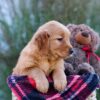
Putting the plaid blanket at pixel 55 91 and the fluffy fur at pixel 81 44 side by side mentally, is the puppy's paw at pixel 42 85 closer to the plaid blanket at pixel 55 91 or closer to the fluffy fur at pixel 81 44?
the plaid blanket at pixel 55 91

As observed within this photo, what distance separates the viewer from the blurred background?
3409 mm

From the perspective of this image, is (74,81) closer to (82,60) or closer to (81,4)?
(82,60)

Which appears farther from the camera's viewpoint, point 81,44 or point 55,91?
point 81,44

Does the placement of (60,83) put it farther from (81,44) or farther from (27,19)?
(27,19)

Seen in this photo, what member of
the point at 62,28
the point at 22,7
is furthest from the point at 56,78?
the point at 22,7

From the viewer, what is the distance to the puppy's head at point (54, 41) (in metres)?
1.92

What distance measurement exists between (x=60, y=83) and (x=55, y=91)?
0.04 m

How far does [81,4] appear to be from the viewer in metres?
3.64

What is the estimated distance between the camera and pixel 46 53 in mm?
1929

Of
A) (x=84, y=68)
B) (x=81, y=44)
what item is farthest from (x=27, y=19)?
(x=84, y=68)

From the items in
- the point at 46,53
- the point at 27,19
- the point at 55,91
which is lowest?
the point at 27,19

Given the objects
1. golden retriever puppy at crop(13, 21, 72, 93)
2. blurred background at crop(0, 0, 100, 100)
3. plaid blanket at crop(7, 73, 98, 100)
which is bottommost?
blurred background at crop(0, 0, 100, 100)

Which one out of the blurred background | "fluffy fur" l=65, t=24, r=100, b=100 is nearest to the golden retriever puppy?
"fluffy fur" l=65, t=24, r=100, b=100

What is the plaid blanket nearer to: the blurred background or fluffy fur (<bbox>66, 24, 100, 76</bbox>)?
fluffy fur (<bbox>66, 24, 100, 76</bbox>)
